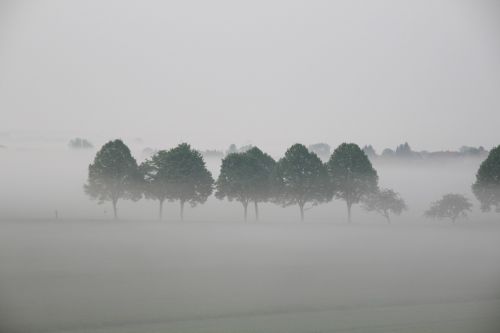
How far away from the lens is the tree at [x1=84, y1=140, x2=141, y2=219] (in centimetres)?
8944

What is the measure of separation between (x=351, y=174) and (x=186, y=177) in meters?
30.0

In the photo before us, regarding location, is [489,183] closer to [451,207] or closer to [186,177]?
[451,207]

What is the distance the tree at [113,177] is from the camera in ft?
293

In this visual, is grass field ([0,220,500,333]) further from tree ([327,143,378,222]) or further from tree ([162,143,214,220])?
tree ([327,143,378,222])

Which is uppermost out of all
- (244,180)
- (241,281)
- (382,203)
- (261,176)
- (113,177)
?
(261,176)

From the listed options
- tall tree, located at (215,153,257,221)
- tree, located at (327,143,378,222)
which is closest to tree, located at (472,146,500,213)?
tree, located at (327,143,378,222)

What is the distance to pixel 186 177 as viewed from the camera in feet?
301

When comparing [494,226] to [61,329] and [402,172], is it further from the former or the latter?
[61,329]

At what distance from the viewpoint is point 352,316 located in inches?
1254

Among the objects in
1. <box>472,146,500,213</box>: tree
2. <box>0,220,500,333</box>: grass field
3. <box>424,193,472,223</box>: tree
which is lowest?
<box>0,220,500,333</box>: grass field

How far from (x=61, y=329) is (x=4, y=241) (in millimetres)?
34024

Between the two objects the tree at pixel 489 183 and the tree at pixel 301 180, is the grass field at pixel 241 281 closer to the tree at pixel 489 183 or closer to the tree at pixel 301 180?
the tree at pixel 301 180

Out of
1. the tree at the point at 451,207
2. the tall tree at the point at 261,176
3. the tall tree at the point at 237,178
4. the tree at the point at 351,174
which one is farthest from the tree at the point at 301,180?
the tree at the point at 451,207

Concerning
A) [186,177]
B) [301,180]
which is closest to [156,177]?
[186,177]
